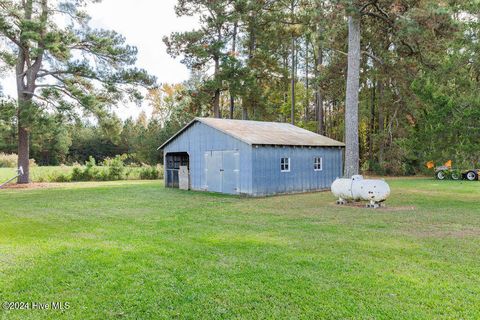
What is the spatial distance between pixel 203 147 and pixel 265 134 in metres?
2.83

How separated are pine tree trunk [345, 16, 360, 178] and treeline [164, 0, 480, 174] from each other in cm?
63

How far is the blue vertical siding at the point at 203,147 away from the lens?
1475 cm

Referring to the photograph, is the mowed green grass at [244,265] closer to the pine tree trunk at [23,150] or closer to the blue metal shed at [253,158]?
the blue metal shed at [253,158]

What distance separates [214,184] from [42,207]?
6873 mm

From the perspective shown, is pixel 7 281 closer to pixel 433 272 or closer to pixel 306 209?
pixel 433 272

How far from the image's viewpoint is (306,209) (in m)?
11.1

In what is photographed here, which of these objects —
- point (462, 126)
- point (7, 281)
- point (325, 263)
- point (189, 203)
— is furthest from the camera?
point (189, 203)

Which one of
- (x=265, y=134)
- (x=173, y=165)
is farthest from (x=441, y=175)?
(x=173, y=165)

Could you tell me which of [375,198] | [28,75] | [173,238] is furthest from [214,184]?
[28,75]

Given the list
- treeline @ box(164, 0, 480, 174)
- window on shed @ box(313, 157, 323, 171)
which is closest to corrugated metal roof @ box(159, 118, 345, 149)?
window on shed @ box(313, 157, 323, 171)

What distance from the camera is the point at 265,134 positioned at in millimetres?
16688

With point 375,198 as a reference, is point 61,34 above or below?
above

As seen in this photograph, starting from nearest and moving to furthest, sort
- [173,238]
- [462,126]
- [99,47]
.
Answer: [173,238], [462,126], [99,47]

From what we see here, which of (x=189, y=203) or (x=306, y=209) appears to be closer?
(x=306, y=209)
